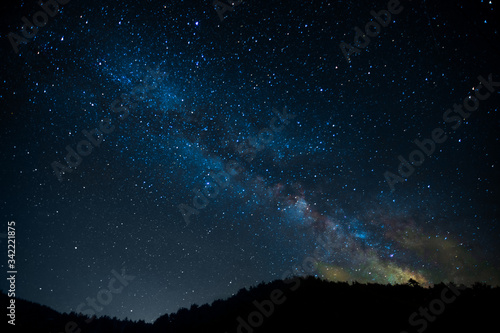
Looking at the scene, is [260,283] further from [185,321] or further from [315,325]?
[315,325]

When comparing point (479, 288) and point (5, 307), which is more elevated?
point (5, 307)

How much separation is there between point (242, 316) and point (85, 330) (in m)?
9.63

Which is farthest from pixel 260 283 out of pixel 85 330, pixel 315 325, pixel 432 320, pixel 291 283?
pixel 85 330

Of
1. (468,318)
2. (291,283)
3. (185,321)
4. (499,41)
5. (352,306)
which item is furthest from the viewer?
(185,321)

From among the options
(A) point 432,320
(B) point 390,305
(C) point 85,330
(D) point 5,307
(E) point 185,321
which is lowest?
(A) point 432,320

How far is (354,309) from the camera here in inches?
222

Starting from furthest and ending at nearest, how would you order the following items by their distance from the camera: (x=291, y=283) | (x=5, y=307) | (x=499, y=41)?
(x=5, y=307), (x=291, y=283), (x=499, y=41)

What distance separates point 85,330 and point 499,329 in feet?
53.2

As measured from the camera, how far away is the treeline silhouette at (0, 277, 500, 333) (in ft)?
15.4

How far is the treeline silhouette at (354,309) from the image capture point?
4688 mm

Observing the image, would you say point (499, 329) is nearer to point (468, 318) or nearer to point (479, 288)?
point (468, 318)

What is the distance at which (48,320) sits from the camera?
35.8 ft

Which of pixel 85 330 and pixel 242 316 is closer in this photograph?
pixel 242 316

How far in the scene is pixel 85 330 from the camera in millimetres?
10578
